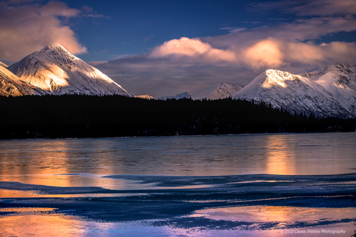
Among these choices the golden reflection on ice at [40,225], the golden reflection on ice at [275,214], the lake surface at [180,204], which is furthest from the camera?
the golden reflection on ice at [275,214]

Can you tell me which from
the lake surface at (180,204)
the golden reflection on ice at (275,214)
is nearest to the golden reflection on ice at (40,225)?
the lake surface at (180,204)

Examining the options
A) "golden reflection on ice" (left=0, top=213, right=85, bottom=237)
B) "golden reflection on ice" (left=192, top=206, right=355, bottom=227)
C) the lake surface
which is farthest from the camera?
"golden reflection on ice" (left=192, top=206, right=355, bottom=227)

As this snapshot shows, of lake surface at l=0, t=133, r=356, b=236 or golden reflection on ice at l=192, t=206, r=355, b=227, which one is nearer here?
lake surface at l=0, t=133, r=356, b=236

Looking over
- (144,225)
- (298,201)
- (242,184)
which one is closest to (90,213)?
(144,225)

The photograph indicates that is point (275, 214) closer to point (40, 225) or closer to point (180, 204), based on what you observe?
point (180, 204)

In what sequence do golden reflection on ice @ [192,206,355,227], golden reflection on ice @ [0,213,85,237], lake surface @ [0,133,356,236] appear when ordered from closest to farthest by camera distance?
golden reflection on ice @ [0,213,85,237] < lake surface @ [0,133,356,236] < golden reflection on ice @ [192,206,355,227]

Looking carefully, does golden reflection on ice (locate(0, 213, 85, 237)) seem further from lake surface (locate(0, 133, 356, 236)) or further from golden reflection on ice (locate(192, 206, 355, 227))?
golden reflection on ice (locate(192, 206, 355, 227))

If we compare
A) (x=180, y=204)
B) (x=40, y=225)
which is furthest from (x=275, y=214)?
(x=40, y=225)

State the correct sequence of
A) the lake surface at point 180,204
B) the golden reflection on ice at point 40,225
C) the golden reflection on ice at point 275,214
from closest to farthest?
the golden reflection on ice at point 40,225
the lake surface at point 180,204
the golden reflection on ice at point 275,214

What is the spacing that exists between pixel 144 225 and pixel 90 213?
153 inches

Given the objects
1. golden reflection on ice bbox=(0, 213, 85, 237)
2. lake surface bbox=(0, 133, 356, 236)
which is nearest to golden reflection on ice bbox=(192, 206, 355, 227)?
lake surface bbox=(0, 133, 356, 236)

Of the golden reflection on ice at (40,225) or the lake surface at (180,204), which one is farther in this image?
the lake surface at (180,204)

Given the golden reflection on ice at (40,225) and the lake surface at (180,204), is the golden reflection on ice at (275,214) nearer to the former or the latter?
the lake surface at (180,204)

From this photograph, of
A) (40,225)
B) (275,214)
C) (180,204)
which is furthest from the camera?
(180,204)
